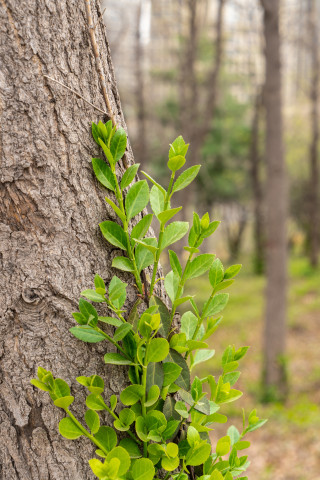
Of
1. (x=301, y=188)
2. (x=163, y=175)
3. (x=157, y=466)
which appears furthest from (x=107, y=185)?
(x=301, y=188)

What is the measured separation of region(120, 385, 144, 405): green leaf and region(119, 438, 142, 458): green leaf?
8 cm

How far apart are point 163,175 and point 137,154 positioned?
3971mm

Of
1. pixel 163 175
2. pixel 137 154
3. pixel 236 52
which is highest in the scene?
pixel 236 52

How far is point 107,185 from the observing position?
0.82m

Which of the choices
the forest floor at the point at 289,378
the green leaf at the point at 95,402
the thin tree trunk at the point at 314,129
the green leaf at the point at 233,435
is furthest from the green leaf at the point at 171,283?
the thin tree trunk at the point at 314,129

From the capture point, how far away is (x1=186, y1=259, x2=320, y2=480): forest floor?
15.0 feet

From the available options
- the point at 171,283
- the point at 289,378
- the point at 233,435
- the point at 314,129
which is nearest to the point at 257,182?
the point at 314,129

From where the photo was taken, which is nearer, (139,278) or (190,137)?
(139,278)

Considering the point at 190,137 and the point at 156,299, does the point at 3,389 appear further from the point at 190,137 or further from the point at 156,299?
the point at 190,137

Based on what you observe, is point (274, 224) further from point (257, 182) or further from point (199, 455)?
point (257, 182)

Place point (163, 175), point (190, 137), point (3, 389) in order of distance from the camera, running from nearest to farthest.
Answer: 1. point (3, 389)
2. point (190, 137)
3. point (163, 175)

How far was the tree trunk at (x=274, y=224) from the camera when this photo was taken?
20.5ft

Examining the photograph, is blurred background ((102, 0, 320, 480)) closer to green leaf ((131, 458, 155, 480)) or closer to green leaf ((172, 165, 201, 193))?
green leaf ((131, 458, 155, 480))

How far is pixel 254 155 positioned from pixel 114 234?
14328 millimetres
